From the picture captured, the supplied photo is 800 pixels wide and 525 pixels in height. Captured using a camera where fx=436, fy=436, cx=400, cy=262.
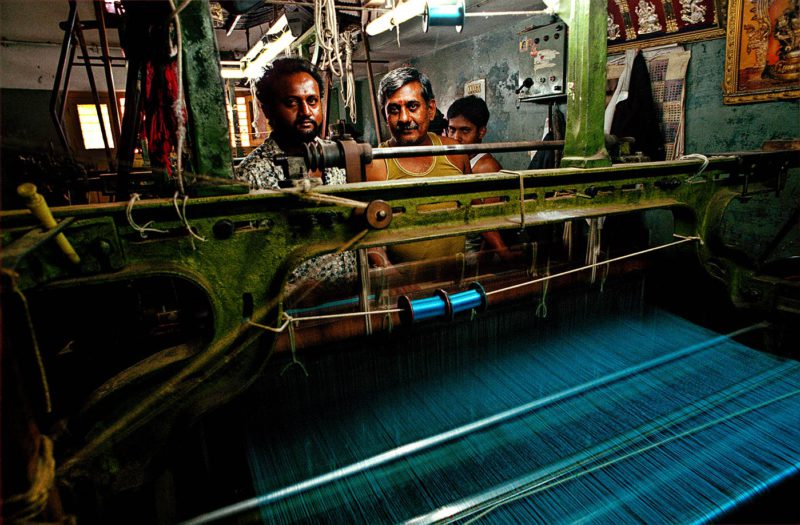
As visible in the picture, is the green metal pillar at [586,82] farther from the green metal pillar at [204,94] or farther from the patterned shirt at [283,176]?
the green metal pillar at [204,94]

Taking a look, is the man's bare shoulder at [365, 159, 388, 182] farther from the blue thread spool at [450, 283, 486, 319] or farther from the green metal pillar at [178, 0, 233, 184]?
the green metal pillar at [178, 0, 233, 184]

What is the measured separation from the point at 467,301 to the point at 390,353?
0.58m

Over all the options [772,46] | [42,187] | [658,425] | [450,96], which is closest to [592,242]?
[658,425]

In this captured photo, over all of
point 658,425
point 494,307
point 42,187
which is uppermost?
point 42,187

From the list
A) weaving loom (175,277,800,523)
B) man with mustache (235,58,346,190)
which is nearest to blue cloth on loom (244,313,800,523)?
weaving loom (175,277,800,523)

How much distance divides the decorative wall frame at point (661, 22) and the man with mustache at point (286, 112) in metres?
3.48

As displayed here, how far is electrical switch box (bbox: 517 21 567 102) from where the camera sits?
350cm

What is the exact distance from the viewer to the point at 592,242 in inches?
89.8

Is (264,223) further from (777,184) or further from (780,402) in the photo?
(777,184)

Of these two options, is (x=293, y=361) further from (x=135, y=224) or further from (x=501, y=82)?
(x=501, y=82)

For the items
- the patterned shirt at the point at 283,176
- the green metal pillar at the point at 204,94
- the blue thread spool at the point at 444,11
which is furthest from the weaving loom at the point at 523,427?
the blue thread spool at the point at 444,11

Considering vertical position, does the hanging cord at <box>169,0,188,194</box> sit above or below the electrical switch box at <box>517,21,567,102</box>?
below

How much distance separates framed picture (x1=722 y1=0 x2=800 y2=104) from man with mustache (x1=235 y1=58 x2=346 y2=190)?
139 inches

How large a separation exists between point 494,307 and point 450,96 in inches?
260
